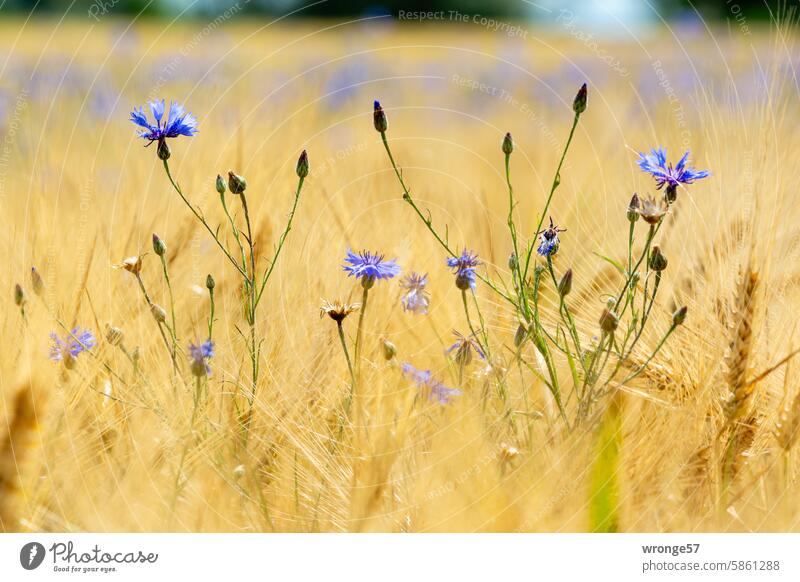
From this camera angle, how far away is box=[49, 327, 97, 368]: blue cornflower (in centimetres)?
70

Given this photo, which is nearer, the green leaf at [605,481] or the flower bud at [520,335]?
the green leaf at [605,481]

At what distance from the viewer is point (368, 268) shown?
0.71 metres

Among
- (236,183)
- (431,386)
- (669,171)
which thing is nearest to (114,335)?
(236,183)

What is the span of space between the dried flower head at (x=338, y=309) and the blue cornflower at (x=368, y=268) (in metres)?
0.02

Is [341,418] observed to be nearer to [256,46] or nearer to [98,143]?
[98,143]

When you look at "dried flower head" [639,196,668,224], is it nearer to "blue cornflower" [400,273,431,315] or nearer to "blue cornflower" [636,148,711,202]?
"blue cornflower" [636,148,711,202]

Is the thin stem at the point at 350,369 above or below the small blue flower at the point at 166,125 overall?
below

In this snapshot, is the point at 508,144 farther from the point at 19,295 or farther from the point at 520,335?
the point at 19,295

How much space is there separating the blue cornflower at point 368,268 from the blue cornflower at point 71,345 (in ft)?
0.74

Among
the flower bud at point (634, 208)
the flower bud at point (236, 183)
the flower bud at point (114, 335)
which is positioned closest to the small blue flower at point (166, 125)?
the flower bud at point (236, 183)

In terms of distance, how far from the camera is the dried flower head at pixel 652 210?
2.21 feet

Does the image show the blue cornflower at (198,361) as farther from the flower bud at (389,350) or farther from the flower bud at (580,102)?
the flower bud at (580,102)

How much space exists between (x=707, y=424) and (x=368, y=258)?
1.04 feet

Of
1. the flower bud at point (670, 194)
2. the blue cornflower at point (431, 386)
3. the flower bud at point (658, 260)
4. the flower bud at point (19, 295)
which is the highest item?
the flower bud at point (670, 194)
